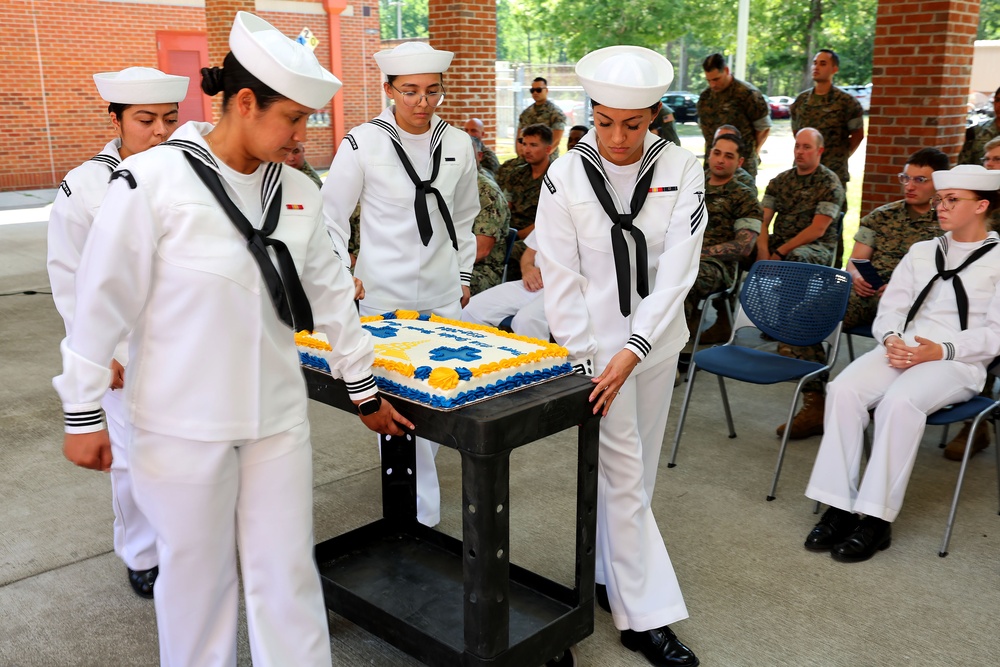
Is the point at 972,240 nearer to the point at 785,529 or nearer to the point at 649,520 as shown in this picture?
the point at 785,529

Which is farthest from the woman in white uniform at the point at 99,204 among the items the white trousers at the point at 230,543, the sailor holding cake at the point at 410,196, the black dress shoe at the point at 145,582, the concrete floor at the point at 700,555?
the white trousers at the point at 230,543

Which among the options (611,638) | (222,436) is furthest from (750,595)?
(222,436)

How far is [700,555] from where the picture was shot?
367cm

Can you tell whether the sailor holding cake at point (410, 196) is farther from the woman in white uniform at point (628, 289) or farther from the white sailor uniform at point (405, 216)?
the woman in white uniform at point (628, 289)

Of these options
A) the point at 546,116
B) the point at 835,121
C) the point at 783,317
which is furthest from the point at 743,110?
the point at 783,317

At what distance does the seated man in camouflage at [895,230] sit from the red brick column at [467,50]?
4864 millimetres

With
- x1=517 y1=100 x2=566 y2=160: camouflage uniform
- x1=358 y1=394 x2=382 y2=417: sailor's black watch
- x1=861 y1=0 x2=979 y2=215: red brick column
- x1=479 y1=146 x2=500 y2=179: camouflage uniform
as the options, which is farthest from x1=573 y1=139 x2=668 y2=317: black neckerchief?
x1=517 y1=100 x2=566 y2=160: camouflage uniform

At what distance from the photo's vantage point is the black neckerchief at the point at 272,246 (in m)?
2.10

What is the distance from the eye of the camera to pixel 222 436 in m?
2.14

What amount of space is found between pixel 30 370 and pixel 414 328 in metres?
4.23

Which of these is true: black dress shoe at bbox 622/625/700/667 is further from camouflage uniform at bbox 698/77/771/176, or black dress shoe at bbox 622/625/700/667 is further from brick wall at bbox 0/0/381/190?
brick wall at bbox 0/0/381/190

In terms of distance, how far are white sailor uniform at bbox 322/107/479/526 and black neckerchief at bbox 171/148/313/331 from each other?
125cm

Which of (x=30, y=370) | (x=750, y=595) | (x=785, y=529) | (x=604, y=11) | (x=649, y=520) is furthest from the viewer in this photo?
(x=604, y=11)

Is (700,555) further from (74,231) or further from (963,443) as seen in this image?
(74,231)
